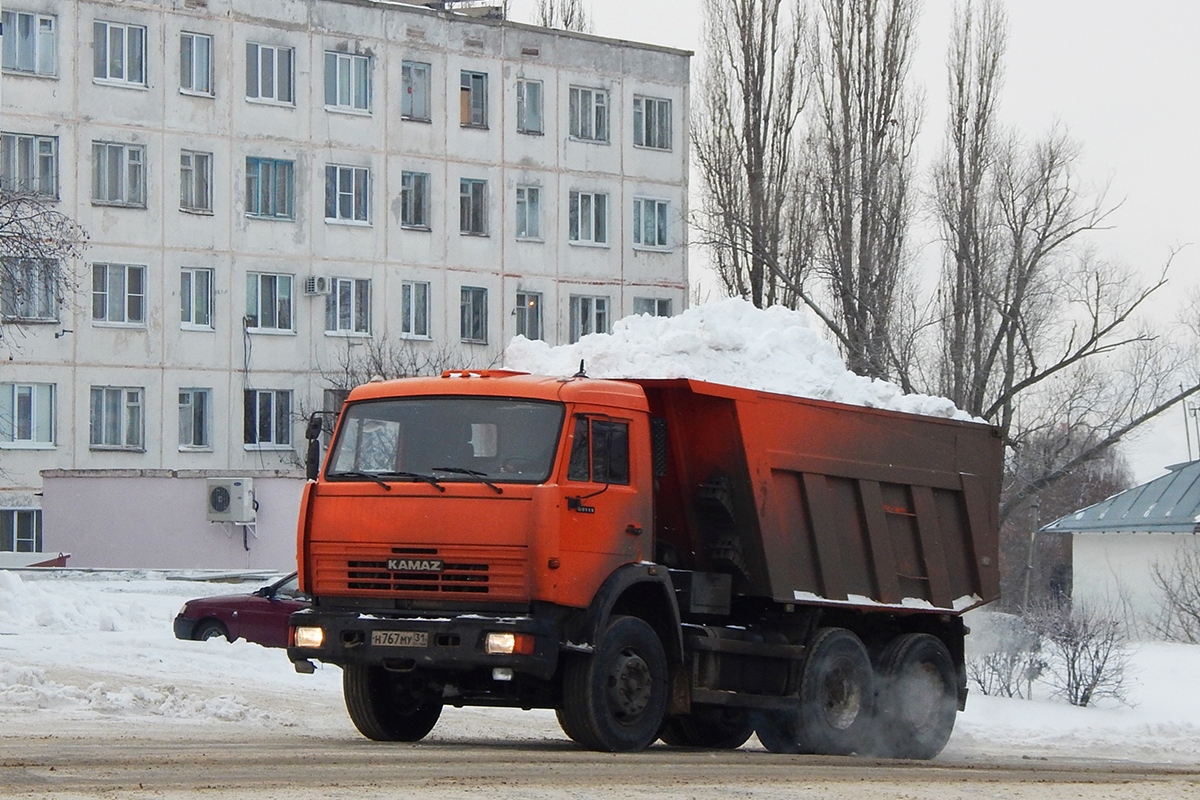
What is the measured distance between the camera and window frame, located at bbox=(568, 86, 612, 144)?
50.7 m

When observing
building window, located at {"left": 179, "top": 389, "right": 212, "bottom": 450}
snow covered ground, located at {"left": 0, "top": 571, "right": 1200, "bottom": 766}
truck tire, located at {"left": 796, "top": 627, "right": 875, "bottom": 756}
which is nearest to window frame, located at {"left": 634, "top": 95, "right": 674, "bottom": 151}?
building window, located at {"left": 179, "top": 389, "right": 212, "bottom": 450}

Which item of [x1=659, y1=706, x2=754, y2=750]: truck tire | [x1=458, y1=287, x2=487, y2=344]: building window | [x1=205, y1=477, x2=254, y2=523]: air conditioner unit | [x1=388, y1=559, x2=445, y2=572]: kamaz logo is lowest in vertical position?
[x1=659, y1=706, x2=754, y2=750]: truck tire

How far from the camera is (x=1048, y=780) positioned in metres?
12.7

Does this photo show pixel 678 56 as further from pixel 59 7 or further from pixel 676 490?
pixel 676 490

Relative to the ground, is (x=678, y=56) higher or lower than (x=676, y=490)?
higher

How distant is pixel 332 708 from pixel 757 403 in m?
5.61

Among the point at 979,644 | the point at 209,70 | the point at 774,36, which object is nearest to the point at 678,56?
the point at 774,36

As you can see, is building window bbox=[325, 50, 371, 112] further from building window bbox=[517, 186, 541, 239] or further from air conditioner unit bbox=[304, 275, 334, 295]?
building window bbox=[517, 186, 541, 239]

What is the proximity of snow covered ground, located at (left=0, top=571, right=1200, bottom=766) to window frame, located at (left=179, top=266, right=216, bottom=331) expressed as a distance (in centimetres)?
1914

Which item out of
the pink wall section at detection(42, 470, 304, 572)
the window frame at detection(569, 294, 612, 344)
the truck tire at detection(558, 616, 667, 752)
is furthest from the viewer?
the window frame at detection(569, 294, 612, 344)

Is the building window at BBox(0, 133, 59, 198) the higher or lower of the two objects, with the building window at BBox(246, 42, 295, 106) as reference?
lower

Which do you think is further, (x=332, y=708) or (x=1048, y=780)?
(x=332, y=708)

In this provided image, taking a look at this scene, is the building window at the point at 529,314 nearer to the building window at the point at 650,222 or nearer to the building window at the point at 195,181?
the building window at the point at 650,222

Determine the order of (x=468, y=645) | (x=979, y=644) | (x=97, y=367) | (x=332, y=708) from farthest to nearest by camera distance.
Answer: (x=97, y=367)
(x=979, y=644)
(x=332, y=708)
(x=468, y=645)
